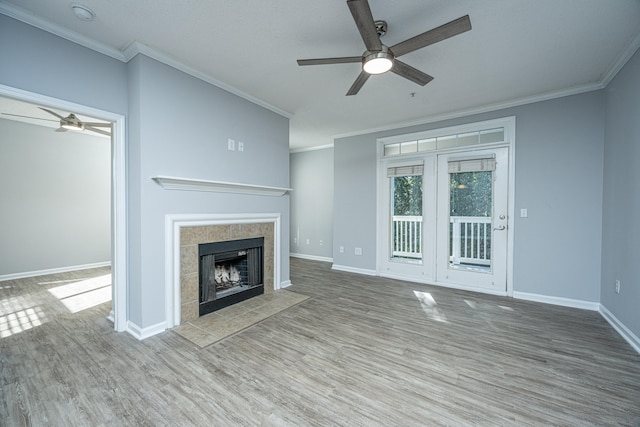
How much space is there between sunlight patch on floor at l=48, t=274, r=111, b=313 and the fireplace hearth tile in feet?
5.23

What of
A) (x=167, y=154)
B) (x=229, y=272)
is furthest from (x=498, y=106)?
(x=229, y=272)

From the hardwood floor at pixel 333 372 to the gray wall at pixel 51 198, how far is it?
1.87 metres

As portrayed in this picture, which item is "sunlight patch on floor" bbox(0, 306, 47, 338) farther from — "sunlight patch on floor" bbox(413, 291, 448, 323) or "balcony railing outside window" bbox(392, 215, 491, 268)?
"balcony railing outside window" bbox(392, 215, 491, 268)

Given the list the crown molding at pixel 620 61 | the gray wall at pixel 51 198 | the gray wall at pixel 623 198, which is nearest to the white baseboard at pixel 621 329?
the gray wall at pixel 623 198

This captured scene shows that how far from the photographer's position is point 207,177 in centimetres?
293

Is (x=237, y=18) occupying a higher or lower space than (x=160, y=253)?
higher

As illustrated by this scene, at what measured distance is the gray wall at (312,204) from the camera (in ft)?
19.9

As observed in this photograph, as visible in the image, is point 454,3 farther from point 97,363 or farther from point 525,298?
point 97,363

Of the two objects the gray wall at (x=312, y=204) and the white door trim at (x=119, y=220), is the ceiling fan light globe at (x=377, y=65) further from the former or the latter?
the gray wall at (x=312, y=204)

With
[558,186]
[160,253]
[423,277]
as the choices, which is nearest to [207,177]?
[160,253]

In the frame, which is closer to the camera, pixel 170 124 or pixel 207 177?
pixel 170 124

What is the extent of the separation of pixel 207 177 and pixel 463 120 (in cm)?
378

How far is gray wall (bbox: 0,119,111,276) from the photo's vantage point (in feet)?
13.7

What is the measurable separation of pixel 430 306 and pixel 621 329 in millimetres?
1720
